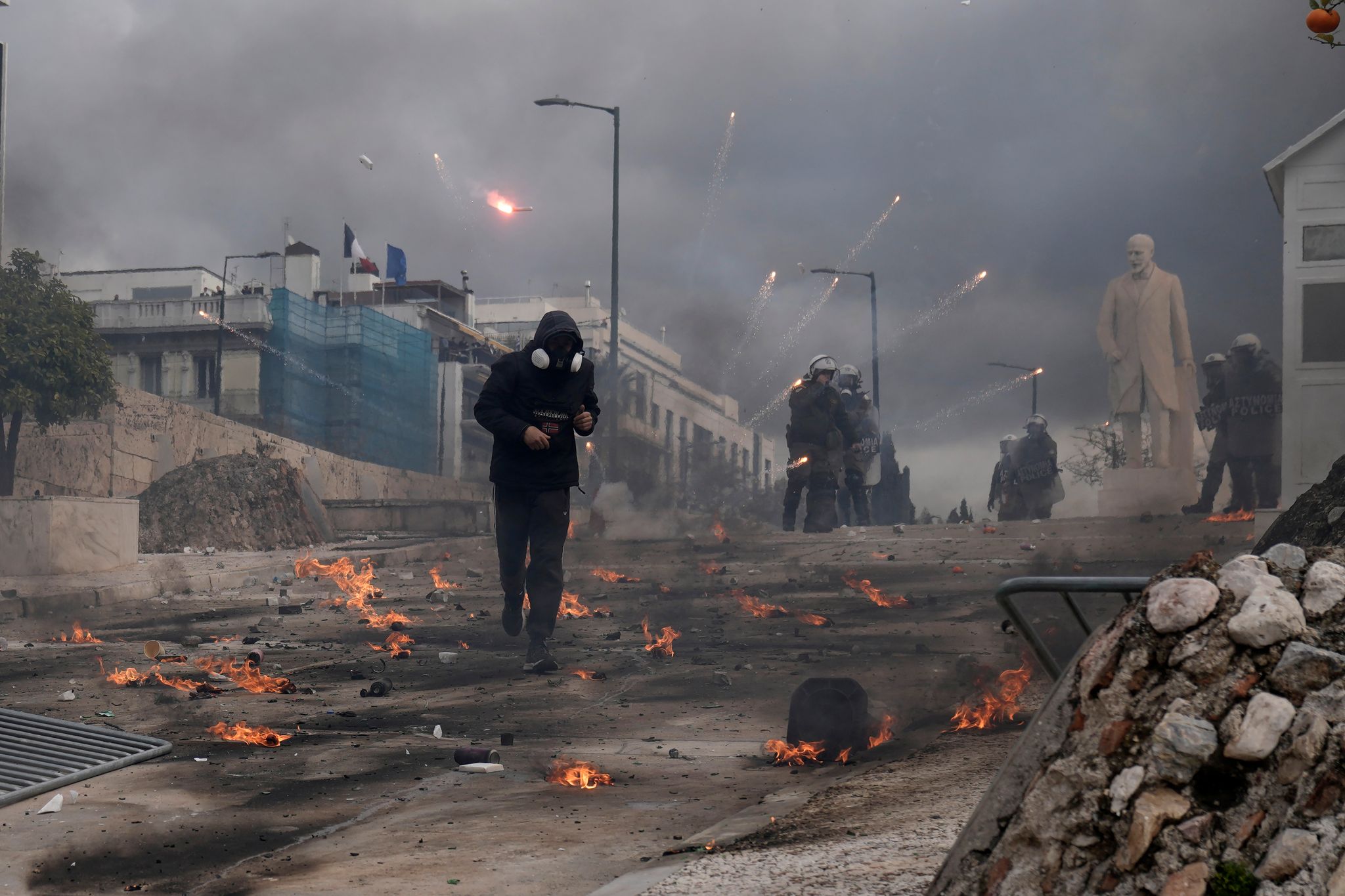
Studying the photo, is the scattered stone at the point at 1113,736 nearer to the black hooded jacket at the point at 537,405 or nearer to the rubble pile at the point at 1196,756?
the rubble pile at the point at 1196,756

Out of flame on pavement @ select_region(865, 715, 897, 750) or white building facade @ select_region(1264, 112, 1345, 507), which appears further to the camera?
white building facade @ select_region(1264, 112, 1345, 507)

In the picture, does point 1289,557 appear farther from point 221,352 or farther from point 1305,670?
point 221,352

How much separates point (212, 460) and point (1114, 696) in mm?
19697

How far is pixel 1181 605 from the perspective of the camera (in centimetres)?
214

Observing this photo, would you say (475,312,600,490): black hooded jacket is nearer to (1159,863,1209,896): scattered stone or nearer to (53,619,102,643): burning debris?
(53,619,102,643): burning debris

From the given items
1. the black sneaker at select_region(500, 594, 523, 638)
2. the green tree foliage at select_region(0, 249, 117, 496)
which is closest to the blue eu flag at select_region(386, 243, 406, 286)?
the green tree foliage at select_region(0, 249, 117, 496)

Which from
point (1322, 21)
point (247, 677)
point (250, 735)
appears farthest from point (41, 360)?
point (1322, 21)

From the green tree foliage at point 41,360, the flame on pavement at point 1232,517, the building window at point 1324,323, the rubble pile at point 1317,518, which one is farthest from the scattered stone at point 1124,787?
the green tree foliage at point 41,360

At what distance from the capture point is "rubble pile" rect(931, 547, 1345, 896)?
75.3 inches

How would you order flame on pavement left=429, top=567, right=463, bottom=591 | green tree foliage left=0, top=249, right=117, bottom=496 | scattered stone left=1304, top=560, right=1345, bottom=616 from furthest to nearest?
green tree foliage left=0, top=249, right=117, bottom=496 < flame on pavement left=429, top=567, right=463, bottom=591 < scattered stone left=1304, top=560, right=1345, bottom=616

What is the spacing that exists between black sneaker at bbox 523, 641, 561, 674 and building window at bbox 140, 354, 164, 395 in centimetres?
4780

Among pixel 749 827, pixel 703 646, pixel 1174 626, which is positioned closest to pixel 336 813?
pixel 749 827

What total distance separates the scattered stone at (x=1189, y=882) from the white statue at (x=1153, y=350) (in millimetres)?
16680

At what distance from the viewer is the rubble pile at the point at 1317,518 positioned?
20.7 feet
